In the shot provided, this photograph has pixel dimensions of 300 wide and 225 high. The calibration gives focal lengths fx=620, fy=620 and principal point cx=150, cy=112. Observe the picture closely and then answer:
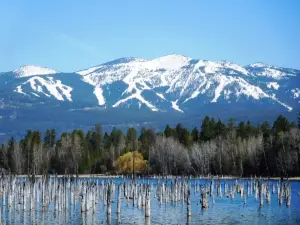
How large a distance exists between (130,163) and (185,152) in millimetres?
14174

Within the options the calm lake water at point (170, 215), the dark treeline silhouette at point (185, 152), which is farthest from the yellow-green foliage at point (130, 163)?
the calm lake water at point (170, 215)

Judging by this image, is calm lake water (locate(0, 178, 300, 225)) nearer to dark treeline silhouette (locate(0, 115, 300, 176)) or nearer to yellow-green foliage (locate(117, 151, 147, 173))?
dark treeline silhouette (locate(0, 115, 300, 176))

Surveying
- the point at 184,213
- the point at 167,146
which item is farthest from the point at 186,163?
the point at 184,213

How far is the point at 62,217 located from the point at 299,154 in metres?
58.3

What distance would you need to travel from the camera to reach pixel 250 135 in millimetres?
128625

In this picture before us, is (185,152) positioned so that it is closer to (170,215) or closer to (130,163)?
(130,163)

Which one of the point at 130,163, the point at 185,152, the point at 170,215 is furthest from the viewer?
the point at 130,163

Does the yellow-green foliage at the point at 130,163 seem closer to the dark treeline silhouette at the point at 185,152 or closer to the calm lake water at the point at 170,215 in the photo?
the dark treeline silhouette at the point at 185,152

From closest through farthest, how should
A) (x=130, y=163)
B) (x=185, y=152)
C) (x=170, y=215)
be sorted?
(x=170, y=215) < (x=185, y=152) < (x=130, y=163)

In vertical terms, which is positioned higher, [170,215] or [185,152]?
[185,152]

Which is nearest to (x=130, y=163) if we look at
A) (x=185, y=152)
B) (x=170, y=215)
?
(x=185, y=152)

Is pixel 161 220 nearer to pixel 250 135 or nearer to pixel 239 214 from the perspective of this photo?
pixel 239 214

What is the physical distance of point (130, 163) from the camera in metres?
131

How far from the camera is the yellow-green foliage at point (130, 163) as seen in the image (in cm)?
13012
